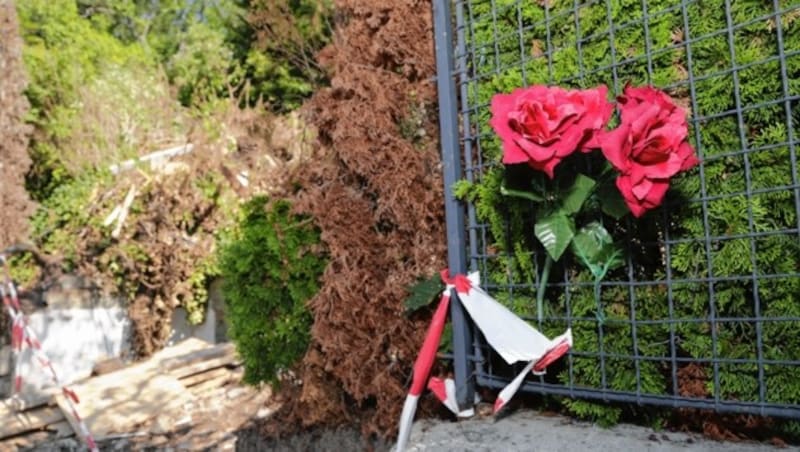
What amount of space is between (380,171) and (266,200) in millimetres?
822

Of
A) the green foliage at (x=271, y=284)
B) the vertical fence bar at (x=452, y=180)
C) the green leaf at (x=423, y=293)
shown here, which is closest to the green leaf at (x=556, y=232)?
the vertical fence bar at (x=452, y=180)

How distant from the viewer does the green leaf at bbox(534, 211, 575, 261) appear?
1953 millimetres

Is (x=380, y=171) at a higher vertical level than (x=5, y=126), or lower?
lower

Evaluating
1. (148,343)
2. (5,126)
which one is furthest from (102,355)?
(5,126)

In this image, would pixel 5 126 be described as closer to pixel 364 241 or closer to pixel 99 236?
pixel 99 236

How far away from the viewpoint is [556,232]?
6.47ft

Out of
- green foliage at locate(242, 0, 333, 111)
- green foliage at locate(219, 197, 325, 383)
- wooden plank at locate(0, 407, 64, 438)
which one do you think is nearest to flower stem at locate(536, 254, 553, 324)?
green foliage at locate(219, 197, 325, 383)

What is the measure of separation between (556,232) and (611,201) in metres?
0.19

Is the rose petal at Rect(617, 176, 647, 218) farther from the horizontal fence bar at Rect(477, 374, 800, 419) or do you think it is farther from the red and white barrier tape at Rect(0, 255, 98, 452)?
the red and white barrier tape at Rect(0, 255, 98, 452)

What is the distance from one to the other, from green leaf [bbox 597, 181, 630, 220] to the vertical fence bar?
0.60m

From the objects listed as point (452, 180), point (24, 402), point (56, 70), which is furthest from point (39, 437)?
point (56, 70)

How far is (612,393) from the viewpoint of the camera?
199 cm

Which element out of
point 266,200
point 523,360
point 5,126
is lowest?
point 523,360

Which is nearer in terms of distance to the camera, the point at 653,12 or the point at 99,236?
the point at 653,12
